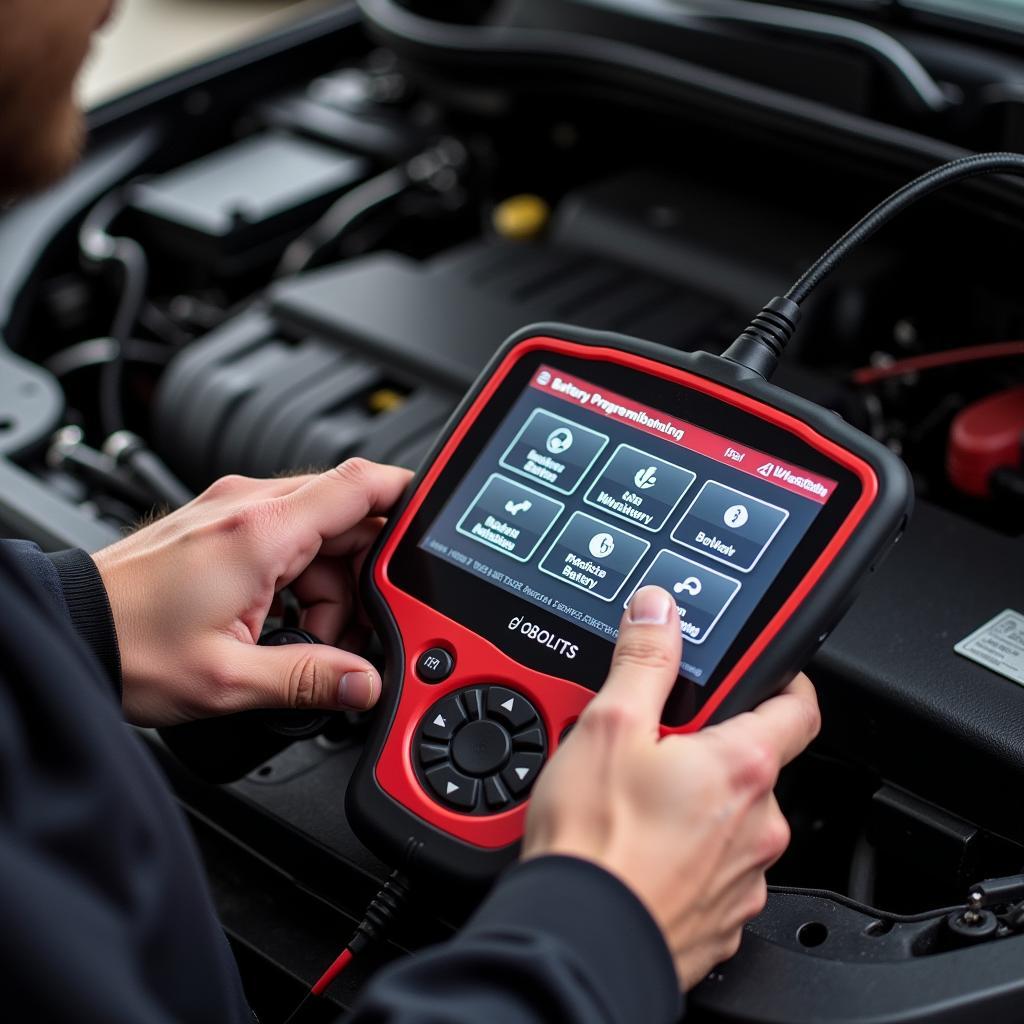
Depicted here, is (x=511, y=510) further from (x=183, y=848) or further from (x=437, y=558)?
(x=183, y=848)

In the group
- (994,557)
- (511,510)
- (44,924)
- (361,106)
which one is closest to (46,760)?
(44,924)

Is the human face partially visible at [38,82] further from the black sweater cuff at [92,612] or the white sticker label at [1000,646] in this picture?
the white sticker label at [1000,646]

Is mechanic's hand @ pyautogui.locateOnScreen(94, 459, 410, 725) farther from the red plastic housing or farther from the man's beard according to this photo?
the man's beard

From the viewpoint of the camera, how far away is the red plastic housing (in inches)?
25.5

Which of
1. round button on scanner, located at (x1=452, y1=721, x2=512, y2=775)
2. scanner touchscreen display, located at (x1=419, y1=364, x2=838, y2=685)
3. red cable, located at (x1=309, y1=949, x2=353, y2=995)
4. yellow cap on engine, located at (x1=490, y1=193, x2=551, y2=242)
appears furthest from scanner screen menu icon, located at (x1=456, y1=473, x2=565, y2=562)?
yellow cap on engine, located at (x1=490, y1=193, x2=551, y2=242)

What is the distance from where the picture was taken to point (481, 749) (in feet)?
2.22

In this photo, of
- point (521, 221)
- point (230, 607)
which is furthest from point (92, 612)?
point (521, 221)

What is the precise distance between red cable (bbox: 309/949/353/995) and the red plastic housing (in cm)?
9

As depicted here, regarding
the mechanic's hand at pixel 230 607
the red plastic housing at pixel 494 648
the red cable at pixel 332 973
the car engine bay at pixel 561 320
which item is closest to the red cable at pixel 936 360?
the car engine bay at pixel 561 320

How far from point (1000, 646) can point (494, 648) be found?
29 cm

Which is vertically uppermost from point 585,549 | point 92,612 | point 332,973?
point 585,549

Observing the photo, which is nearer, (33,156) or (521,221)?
(33,156)

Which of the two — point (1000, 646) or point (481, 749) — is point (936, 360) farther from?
point (481, 749)

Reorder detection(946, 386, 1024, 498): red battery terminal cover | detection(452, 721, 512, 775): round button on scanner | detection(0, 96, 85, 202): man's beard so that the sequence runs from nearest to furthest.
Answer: detection(0, 96, 85, 202): man's beard → detection(452, 721, 512, 775): round button on scanner → detection(946, 386, 1024, 498): red battery terminal cover
